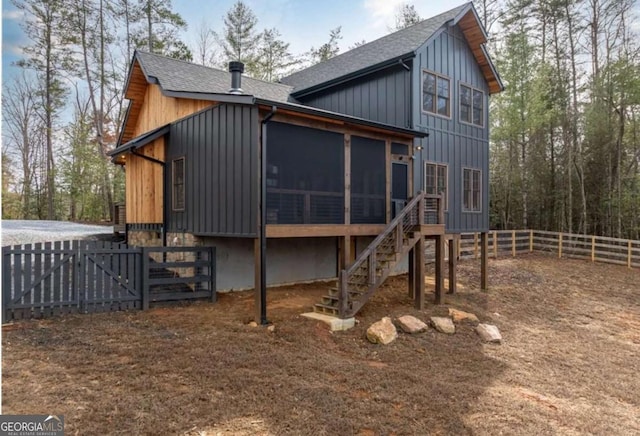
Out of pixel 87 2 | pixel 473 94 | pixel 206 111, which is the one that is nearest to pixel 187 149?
pixel 206 111

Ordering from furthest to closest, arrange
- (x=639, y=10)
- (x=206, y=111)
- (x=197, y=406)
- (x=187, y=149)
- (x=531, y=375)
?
(x=639, y=10) → (x=187, y=149) → (x=206, y=111) → (x=531, y=375) → (x=197, y=406)

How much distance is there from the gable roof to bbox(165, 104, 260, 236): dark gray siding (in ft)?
14.2

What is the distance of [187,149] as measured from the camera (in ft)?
30.6

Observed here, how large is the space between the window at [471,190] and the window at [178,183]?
7.44m

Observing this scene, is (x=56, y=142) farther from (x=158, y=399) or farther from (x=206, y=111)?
(x=158, y=399)

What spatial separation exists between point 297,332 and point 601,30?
22.0 m

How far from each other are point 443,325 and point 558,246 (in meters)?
13.6

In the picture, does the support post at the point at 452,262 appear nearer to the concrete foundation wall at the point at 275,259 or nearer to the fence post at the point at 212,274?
the concrete foundation wall at the point at 275,259

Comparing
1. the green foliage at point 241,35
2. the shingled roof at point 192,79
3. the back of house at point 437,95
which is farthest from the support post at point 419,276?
the green foliage at point 241,35

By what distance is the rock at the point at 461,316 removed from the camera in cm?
845

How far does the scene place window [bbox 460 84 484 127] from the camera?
461 inches

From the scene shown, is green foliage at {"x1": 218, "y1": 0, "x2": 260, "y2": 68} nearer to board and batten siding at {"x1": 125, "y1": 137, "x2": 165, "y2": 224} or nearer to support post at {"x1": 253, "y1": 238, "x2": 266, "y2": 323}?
board and batten siding at {"x1": 125, "y1": 137, "x2": 165, "y2": 224}

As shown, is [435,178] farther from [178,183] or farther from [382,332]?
[178,183]

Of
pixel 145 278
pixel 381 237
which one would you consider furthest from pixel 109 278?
pixel 381 237
